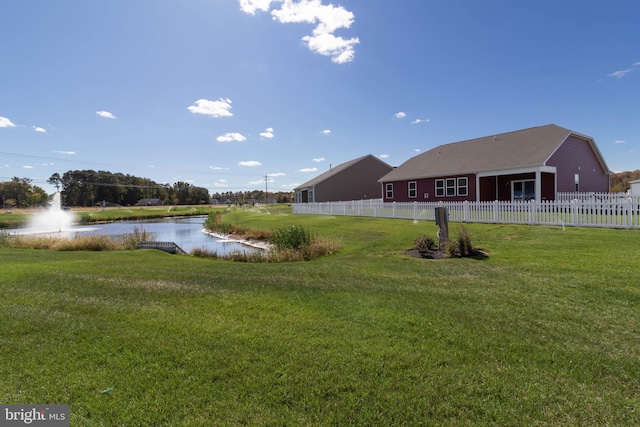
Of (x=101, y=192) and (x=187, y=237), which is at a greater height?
(x=101, y=192)

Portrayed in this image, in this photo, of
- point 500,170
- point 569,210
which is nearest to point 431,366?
point 569,210

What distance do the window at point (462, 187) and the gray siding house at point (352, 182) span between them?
1618cm

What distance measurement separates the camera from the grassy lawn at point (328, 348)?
2514 millimetres

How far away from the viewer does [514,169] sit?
18.8m

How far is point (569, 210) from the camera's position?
12641 millimetres

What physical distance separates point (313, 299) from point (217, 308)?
133 cm

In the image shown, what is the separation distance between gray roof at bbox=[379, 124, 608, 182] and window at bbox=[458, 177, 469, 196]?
0.64m

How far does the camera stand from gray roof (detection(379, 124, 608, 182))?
1897cm

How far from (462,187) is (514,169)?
387 centimetres

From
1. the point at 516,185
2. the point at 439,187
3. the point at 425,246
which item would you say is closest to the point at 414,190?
the point at 439,187

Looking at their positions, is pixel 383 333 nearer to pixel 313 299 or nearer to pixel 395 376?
pixel 395 376

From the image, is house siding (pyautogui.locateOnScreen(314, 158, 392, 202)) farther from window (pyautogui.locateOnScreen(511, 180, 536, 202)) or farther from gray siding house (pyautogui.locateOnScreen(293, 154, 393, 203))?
window (pyautogui.locateOnScreen(511, 180, 536, 202))

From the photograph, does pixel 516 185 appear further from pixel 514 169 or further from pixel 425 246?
pixel 425 246

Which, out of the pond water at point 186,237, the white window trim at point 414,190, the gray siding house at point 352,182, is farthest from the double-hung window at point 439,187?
the gray siding house at point 352,182
